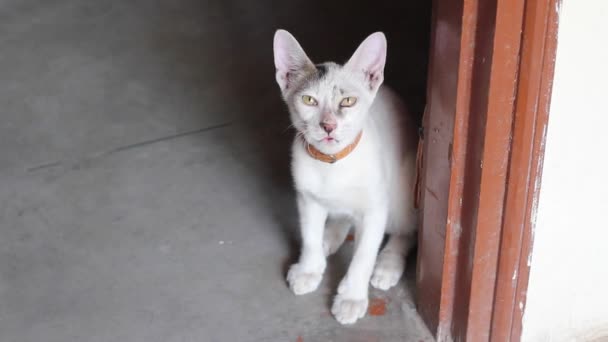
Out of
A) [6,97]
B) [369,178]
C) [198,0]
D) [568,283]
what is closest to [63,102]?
[6,97]

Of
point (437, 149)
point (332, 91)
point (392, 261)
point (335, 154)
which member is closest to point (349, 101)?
point (332, 91)

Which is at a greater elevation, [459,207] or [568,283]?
[459,207]

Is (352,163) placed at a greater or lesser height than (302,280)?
greater

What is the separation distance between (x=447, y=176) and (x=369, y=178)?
→ 0.95ft

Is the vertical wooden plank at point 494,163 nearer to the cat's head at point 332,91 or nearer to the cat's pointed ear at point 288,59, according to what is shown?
the cat's head at point 332,91

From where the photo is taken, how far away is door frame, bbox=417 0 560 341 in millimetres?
1484

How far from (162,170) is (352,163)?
1132mm

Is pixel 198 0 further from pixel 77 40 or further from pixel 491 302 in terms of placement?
pixel 491 302

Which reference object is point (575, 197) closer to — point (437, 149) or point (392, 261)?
point (437, 149)

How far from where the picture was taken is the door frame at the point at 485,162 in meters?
1.48

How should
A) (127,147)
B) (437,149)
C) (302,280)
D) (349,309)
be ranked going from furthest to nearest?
(127,147), (302,280), (349,309), (437,149)

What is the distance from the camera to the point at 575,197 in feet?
5.61

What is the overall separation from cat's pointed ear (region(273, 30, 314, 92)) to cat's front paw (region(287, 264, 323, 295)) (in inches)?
22.5

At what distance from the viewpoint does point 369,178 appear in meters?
1.97
